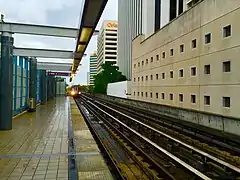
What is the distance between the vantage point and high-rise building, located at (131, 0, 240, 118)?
19.0 metres

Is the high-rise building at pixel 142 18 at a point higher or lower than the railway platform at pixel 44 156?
higher

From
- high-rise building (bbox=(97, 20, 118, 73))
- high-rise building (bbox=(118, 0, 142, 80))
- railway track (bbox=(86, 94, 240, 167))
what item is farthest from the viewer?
high-rise building (bbox=(97, 20, 118, 73))

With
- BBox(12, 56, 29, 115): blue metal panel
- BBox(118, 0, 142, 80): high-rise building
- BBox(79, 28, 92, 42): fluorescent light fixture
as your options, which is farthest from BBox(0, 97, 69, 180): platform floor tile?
BBox(118, 0, 142, 80): high-rise building

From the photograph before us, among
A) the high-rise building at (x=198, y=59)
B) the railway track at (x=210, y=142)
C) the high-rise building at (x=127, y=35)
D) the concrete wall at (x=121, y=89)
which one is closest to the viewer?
the railway track at (x=210, y=142)

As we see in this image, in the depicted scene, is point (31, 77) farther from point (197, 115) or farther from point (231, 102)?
point (231, 102)

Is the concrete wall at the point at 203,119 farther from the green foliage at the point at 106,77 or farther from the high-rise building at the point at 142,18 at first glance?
the green foliage at the point at 106,77

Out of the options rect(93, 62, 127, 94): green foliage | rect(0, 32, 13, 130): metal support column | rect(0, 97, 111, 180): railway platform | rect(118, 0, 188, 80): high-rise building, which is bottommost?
rect(0, 97, 111, 180): railway platform

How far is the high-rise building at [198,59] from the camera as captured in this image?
62.4ft

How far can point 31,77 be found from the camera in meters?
20.8

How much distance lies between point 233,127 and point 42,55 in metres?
13.5

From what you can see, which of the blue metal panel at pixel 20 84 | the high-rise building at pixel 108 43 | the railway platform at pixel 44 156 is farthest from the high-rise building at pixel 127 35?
the railway platform at pixel 44 156

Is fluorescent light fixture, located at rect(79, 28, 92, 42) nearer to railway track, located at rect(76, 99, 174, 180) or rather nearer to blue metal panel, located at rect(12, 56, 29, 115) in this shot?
railway track, located at rect(76, 99, 174, 180)

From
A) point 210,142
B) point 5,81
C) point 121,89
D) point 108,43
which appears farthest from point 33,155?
point 108,43

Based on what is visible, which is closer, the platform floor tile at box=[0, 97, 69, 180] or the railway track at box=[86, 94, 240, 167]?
the platform floor tile at box=[0, 97, 69, 180]
